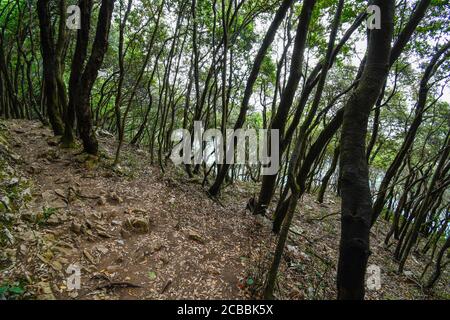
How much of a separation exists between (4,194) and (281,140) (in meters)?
5.44

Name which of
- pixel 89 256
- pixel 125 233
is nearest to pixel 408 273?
pixel 125 233

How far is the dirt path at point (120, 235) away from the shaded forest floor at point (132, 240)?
0.02 meters

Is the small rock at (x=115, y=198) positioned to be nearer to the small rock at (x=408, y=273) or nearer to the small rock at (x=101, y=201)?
the small rock at (x=101, y=201)

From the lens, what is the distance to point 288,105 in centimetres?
555

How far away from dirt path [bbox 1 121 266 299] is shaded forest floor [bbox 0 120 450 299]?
0.02 m

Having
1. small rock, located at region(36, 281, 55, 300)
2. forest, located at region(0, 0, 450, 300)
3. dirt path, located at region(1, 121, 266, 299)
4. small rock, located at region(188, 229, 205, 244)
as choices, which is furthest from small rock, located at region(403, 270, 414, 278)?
small rock, located at region(36, 281, 55, 300)

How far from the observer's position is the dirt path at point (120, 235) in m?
3.54

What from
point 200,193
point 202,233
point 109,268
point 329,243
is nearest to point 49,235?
point 109,268

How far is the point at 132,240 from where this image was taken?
4.54 meters

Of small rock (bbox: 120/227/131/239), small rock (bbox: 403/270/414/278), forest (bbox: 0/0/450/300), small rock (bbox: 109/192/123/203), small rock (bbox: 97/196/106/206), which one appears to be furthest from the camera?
small rock (bbox: 403/270/414/278)

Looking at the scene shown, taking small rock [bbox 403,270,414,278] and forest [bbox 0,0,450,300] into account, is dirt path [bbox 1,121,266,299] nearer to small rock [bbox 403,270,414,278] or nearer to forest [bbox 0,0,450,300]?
forest [bbox 0,0,450,300]

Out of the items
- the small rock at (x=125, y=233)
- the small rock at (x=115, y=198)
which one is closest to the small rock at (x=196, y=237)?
the small rock at (x=125, y=233)

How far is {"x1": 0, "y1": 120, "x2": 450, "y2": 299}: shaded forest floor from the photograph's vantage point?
3502mm

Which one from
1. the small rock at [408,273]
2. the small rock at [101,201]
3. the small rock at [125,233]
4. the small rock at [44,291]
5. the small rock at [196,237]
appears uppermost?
the small rock at [101,201]
